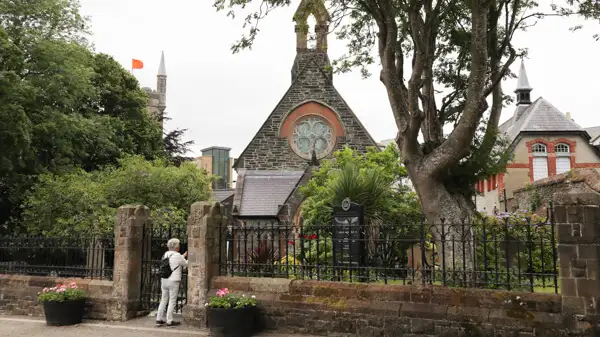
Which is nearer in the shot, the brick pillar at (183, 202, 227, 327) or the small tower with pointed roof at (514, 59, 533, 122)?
the brick pillar at (183, 202, 227, 327)

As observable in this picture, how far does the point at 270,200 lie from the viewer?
24.3 metres

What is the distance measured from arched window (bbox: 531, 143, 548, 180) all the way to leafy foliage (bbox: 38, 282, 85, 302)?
3011 cm

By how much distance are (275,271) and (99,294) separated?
4006 millimetres

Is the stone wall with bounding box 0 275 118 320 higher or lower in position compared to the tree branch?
lower

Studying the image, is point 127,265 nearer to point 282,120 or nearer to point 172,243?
point 172,243

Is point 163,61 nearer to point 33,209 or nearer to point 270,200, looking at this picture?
point 270,200

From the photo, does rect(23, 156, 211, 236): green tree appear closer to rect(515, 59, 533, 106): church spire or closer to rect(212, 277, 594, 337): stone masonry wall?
rect(212, 277, 594, 337): stone masonry wall

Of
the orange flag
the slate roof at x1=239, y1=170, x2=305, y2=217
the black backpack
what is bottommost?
the black backpack

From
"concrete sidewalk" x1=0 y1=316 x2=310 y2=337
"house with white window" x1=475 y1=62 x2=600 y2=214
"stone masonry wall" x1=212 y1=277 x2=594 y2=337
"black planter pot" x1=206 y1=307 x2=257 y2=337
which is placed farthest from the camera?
"house with white window" x1=475 y1=62 x2=600 y2=214

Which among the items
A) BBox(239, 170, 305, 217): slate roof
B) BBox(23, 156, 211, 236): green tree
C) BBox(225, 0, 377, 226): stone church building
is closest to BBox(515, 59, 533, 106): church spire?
BBox(225, 0, 377, 226): stone church building

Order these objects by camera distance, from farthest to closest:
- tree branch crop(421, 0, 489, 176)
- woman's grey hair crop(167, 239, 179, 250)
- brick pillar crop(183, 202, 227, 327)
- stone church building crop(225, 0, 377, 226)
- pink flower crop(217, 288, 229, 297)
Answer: stone church building crop(225, 0, 377, 226) → woman's grey hair crop(167, 239, 179, 250) → brick pillar crop(183, 202, 227, 327) → tree branch crop(421, 0, 489, 176) → pink flower crop(217, 288, 229, 297)

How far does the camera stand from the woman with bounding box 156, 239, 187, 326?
30.3ft

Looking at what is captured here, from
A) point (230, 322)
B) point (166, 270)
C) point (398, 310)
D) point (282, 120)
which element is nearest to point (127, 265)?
point (166, 270)

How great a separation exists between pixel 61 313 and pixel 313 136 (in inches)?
817
